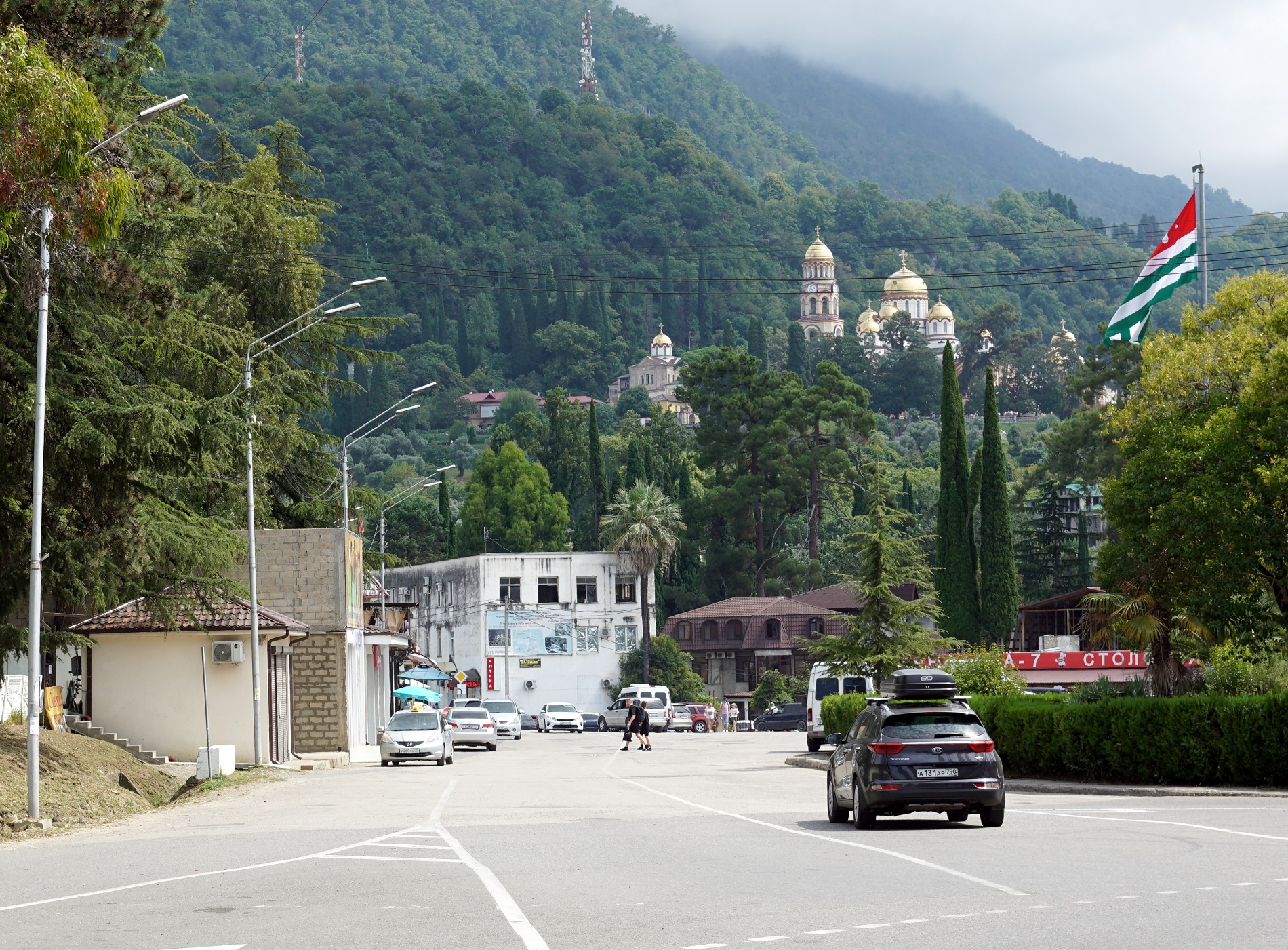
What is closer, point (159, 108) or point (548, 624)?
point (159, 108)

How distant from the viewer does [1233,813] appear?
67.5ft

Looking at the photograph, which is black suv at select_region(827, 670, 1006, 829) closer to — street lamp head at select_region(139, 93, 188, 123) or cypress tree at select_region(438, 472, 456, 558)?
street lamp head at select_region(139, 93, 188, 123)

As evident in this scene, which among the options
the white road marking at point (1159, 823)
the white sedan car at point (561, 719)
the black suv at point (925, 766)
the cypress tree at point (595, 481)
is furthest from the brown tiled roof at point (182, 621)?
the cypress tree at point (595, 481)

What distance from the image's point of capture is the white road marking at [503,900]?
10516 mm

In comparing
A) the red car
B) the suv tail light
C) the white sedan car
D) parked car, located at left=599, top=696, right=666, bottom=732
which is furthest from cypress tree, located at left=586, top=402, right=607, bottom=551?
the suv tail light

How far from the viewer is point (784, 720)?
3056 inches

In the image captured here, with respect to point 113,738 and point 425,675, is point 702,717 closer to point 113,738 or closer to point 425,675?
point 425,675

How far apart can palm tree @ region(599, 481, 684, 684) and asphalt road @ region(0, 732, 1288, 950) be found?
7545 cm

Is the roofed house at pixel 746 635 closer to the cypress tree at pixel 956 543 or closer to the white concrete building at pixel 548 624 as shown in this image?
the white concrete building at pixel 548 624

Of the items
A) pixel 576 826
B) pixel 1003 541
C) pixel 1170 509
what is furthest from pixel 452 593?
pixel 576 826

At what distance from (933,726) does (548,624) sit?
82.1 m

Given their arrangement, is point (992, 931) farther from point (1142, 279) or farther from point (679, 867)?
point (1142, 279)

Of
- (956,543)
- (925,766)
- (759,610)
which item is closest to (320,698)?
(925,766)

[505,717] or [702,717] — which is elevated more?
[505,717]
